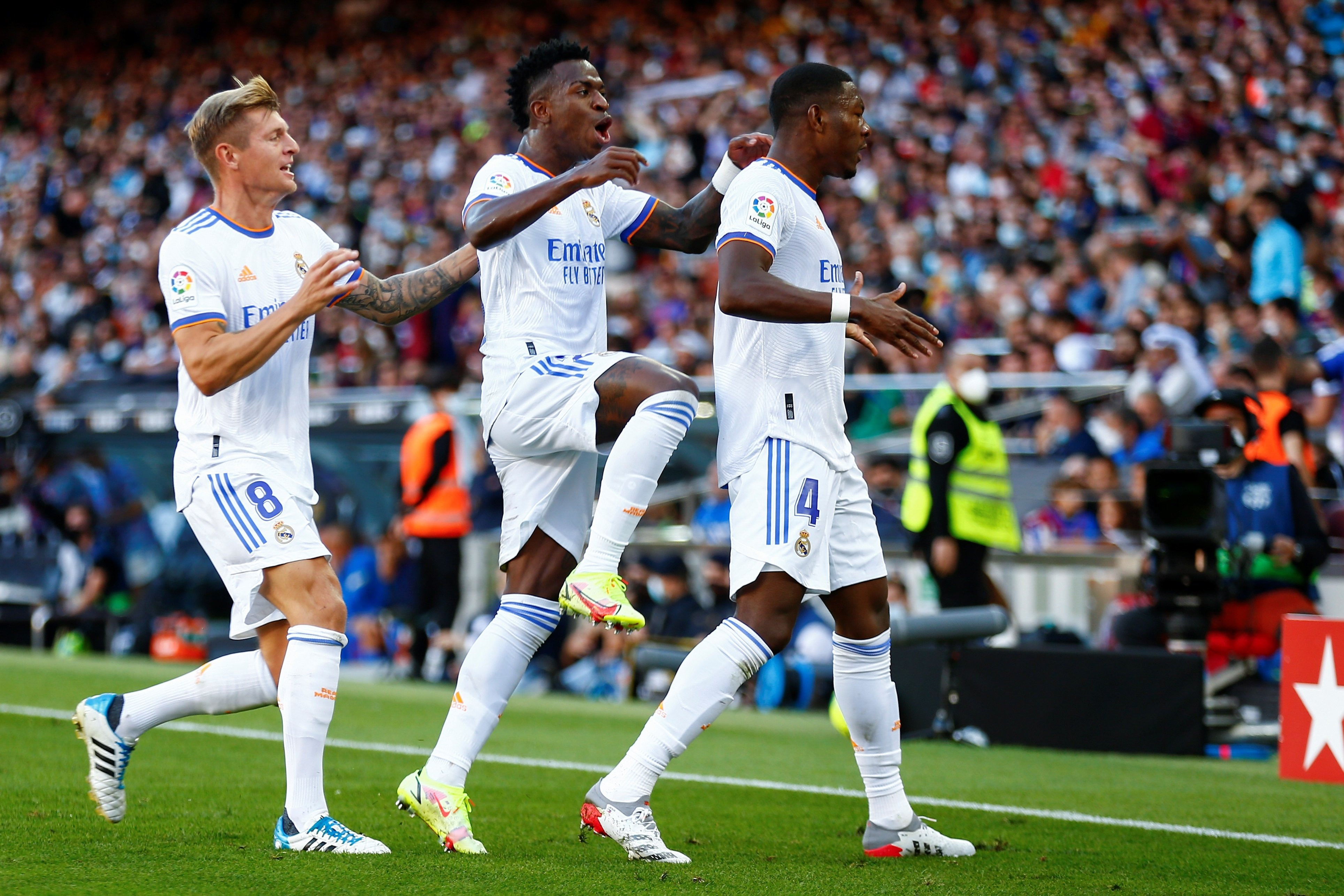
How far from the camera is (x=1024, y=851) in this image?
456 centimetres

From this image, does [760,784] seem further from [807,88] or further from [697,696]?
[807,88]

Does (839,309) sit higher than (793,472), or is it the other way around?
(839,309)

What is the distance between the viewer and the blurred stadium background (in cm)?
1090

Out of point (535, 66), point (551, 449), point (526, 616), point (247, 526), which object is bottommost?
point (526, 616)

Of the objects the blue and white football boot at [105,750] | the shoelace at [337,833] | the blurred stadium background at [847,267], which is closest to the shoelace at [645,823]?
the shoelace at [337,833]

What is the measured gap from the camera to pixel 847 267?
1548 cm

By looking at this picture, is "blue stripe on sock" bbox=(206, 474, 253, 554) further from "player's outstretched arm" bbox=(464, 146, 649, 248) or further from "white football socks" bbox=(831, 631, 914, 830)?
"white football socks" bbox=(831, 631, 914, 830)

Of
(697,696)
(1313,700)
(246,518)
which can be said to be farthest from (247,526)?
(1313,700)

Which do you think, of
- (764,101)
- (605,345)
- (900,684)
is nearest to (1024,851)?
(605,345)

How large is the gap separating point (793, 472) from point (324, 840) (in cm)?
162

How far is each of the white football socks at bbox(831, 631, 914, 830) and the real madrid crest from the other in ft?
4.73

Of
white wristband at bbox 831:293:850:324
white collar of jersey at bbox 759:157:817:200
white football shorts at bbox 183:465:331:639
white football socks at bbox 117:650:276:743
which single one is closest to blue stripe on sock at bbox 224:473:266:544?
white football shorts at bbox 183:465:331:639

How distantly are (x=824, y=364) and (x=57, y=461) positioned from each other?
43.1 ft

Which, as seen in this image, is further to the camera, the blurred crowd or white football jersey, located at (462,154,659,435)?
the blurred crowd
